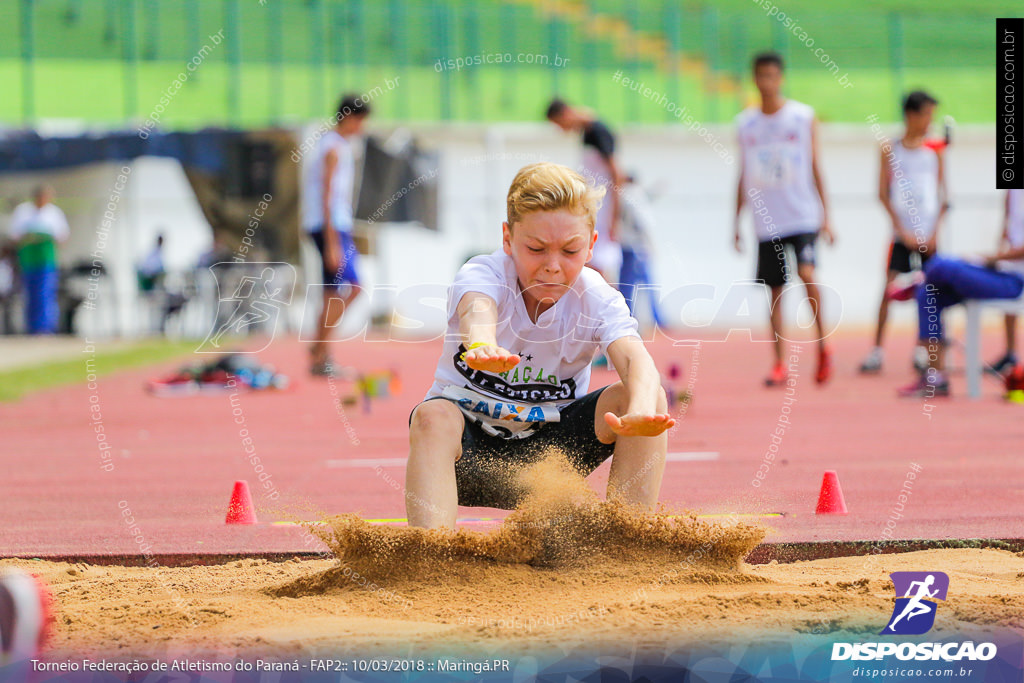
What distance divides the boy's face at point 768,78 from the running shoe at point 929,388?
8.21ft

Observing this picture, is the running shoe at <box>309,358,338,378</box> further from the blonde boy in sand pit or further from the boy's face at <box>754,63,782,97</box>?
the blonde boy in sand pit

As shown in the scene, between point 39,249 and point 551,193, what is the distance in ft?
52.3

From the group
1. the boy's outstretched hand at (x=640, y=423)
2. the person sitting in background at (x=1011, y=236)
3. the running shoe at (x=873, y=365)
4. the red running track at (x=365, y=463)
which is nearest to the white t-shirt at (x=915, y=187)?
the person sitting in background at (x=1011, y=236)

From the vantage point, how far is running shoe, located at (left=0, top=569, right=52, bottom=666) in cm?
218

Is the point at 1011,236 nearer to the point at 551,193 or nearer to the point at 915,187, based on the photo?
the point at 915,187

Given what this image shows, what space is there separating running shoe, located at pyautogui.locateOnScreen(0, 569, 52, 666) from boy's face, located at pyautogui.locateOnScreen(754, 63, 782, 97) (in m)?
7.87

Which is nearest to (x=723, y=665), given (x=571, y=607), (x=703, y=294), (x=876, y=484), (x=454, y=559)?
(x=571, y=607)

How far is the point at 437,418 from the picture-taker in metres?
3.29

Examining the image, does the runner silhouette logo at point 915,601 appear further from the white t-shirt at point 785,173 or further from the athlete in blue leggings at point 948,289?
the white t-shirt at point 785,173

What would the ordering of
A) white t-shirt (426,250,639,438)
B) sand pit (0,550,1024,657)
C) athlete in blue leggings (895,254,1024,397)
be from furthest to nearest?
1. athlete in blue leggings (895,254,1024,397)
2. white t-shirt (426,250,639,438)
3. sand pit (0,550,1024,657)

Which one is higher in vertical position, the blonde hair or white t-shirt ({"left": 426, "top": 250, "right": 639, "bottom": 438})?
the blonde hair

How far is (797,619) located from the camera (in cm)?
268

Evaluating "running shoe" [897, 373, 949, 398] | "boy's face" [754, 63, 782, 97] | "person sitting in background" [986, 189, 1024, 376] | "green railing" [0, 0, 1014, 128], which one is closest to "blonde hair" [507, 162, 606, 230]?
"running shoe" [897, 373, 949, 398]

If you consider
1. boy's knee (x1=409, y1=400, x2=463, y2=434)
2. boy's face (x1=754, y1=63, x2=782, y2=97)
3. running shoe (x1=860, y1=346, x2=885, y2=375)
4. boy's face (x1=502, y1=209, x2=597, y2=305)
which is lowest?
running shoe (x1=860, y1=346, x2=885, y2=375)
